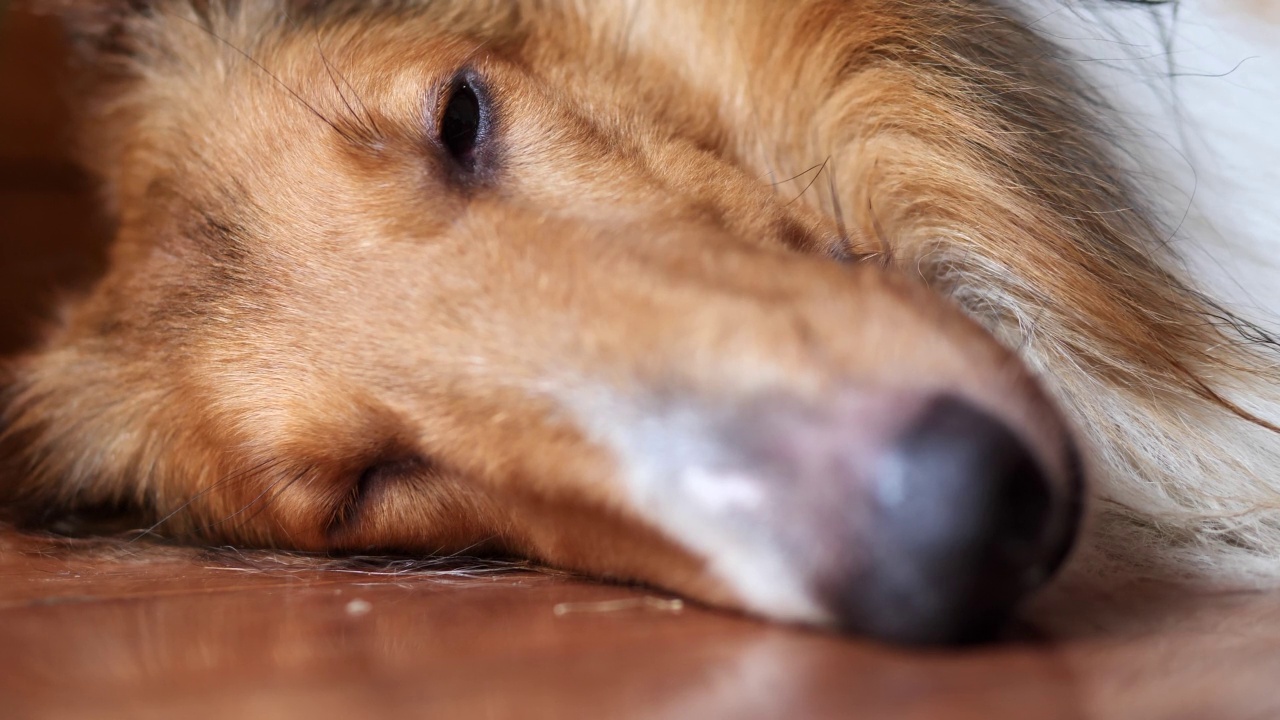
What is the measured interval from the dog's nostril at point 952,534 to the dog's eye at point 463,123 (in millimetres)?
1000

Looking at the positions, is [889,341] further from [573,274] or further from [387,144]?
[387,144]

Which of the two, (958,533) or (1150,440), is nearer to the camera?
(958,533)

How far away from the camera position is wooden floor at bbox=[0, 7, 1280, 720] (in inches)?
33.5

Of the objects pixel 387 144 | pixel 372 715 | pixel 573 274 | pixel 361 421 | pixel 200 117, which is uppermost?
pixel 200 117

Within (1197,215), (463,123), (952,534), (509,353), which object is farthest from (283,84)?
(1197,215)

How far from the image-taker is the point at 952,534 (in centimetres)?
100

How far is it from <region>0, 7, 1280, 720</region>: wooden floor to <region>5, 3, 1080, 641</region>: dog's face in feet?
0.28

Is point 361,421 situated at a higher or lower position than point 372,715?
higher

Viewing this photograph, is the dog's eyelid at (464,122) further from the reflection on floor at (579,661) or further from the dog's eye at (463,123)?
the reflection on floor at (579,661)

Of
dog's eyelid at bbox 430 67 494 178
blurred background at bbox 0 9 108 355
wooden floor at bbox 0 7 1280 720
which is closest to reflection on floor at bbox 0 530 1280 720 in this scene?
wooden floor at bbox 0 7 1280 720

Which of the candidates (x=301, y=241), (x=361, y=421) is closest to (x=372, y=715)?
(x=361, y=421)

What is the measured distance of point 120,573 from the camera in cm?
175

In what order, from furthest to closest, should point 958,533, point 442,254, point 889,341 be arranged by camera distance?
point 442,254
point 889,341
point 958,533

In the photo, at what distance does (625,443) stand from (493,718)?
45 cm
